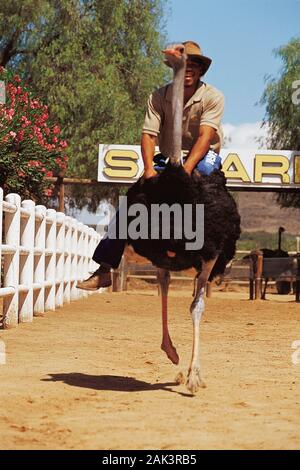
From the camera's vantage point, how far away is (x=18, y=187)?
53.2 feet

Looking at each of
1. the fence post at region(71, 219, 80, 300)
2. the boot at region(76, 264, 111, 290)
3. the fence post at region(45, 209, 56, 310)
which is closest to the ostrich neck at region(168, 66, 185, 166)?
the boot at region(76, 264, 111, 290)

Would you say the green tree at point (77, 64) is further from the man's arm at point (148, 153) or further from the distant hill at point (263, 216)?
the distant hill at point (263, 216)

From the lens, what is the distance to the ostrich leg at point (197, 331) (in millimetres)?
6477

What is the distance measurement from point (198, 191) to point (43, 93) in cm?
2272

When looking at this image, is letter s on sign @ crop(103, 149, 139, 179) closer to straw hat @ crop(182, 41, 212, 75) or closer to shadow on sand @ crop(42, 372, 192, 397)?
shadow on sand @ crop(42, 372, 192, 397)

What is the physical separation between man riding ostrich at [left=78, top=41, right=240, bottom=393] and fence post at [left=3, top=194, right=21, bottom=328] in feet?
13.2

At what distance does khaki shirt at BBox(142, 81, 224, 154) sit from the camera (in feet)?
22.5

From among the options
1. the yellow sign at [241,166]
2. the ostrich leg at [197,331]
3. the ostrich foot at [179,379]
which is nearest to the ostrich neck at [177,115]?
the ostrich leg at [197,331]

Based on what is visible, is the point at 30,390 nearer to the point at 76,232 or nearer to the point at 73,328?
the point at 73,328

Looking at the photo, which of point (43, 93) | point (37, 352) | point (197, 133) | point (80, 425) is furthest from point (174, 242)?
point (43, 93)

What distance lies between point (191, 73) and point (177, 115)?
0.60 m

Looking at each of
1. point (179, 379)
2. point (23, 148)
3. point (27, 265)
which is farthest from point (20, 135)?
point (179, 379)

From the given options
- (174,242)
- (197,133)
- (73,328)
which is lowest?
(73,328)

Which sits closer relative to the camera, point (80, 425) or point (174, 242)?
point (80, 425)
